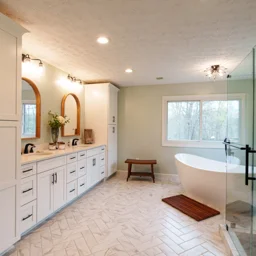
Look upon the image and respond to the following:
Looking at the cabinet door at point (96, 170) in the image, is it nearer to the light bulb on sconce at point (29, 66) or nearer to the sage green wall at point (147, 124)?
the sage green wall at point (147, 124)

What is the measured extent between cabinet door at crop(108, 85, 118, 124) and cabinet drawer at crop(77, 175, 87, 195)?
159cm

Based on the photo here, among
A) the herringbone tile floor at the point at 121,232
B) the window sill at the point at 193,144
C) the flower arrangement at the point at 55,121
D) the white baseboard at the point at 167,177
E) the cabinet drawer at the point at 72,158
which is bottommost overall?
the herringbone tile floor at the point at 121,232

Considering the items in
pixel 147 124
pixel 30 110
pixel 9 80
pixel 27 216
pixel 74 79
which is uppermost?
pixel 74 79

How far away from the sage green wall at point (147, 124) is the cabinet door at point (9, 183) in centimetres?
321

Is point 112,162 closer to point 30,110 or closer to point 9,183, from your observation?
point 30,110

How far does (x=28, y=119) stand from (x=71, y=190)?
53.3 inches

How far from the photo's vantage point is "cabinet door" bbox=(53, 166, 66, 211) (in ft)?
8.45

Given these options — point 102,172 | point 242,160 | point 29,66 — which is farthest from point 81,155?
point 242,160

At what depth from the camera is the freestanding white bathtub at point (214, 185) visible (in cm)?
241

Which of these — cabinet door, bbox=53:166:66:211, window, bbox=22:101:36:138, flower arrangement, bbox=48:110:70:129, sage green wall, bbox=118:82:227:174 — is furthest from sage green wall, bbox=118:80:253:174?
window, bbox=22:101:36:138

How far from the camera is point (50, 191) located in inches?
97.7

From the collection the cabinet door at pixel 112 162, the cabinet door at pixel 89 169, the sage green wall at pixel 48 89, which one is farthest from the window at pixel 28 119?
the cabinet door at pixel 112 162

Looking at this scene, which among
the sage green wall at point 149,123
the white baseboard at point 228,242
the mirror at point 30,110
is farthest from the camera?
the sage green wall at point 149,123

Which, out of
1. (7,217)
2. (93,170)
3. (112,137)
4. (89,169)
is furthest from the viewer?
(112,137)
